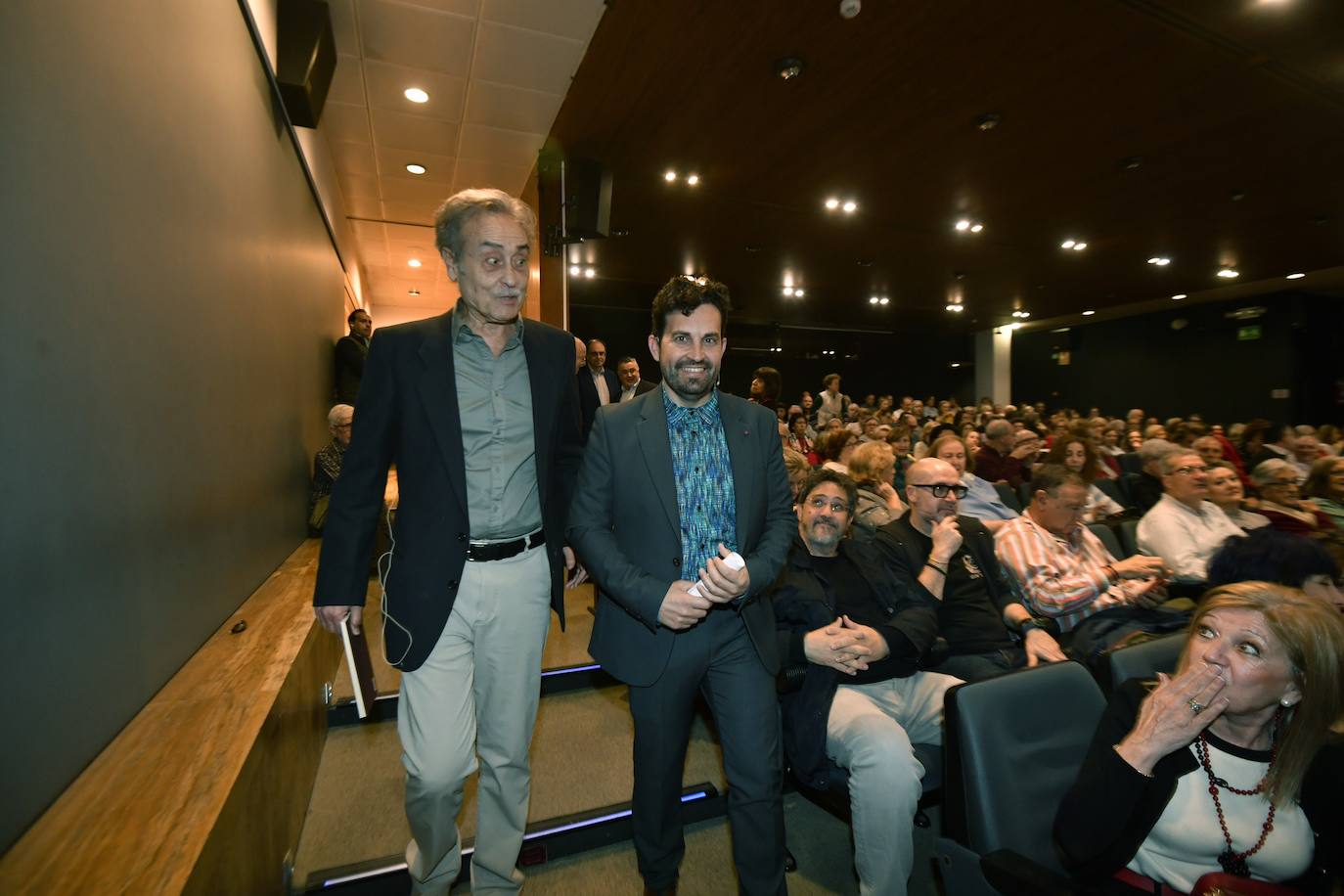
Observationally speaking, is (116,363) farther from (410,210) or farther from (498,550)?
(410,210)

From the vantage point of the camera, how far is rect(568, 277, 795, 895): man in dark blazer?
144 centimetres

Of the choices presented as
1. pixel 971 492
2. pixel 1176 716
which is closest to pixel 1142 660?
pixel 1176 716

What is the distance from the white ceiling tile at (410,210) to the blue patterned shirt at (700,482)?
5.60 m

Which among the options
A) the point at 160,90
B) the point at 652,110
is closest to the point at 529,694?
the point at 160,90

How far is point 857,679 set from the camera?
194cm

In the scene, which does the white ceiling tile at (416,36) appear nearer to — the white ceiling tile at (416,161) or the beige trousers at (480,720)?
the white ceiling tile at (416,161)

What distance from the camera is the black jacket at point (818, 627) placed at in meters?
1.76

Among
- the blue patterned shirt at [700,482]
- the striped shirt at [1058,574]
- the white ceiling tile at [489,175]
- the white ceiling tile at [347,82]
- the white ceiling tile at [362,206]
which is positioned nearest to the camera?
the blue patterned shirt at [700,482]

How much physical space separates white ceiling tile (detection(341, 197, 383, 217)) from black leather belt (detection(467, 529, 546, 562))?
5.84m

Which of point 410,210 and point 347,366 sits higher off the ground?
point 410,210

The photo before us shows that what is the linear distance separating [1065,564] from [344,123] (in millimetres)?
5412

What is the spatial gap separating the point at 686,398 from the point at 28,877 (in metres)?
1.50

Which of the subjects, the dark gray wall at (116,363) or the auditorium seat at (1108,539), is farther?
the auditorium seat at (1108,539)

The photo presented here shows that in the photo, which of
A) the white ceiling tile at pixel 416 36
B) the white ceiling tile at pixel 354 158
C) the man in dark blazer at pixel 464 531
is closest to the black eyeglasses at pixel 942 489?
the man in dark blazer at pixel 464 531
